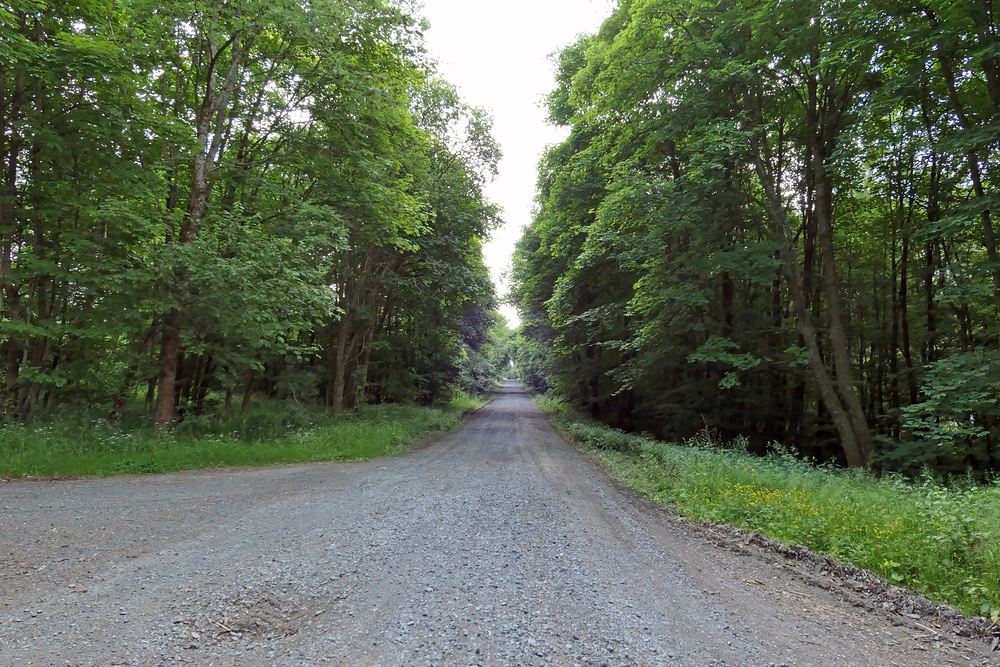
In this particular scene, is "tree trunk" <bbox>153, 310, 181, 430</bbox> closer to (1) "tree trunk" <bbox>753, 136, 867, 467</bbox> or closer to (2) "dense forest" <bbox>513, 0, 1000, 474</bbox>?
(2) "dense forest" <bbox>513, 0, 1000, 474</bbox>

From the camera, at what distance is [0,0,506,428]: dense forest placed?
821 cm

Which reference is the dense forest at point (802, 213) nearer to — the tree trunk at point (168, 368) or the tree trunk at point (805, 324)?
the tree trunk at point (805, 324)

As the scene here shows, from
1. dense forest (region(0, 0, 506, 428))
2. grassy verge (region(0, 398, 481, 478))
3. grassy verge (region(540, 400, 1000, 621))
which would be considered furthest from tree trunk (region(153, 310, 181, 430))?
grassy verge (region(540, 400, 1000, 621))

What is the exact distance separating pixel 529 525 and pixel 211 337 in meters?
9.47

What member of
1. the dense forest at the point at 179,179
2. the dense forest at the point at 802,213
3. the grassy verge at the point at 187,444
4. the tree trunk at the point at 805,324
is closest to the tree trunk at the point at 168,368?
the dense forest at the point at 179,179

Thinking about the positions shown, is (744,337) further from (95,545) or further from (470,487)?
(95,545)

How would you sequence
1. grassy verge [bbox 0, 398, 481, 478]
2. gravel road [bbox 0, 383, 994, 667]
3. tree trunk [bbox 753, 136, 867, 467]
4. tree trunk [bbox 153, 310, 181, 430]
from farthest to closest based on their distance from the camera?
tree trunk [bbox 753, 136, 867, 467]
tree trunk [bbox 153, 310, 181, 430]
grassy verge [bbox 0, 398, 481, 478]
gravel road [bbox 0, 383, 994, 667]

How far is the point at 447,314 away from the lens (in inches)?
→ 757

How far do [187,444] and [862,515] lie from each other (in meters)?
10.9

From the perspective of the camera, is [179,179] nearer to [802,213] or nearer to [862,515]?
[862,515]

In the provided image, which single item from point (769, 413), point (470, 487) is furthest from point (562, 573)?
point (769, 413)

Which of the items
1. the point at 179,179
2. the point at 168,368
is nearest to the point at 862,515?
the point at 168,368

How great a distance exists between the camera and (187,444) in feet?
28.9

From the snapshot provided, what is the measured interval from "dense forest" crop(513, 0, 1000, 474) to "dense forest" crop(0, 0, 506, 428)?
6.25 metres
